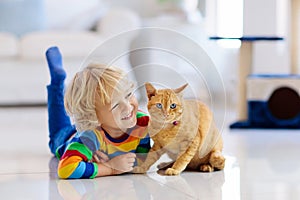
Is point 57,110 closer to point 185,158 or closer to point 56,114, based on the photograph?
point 56,114

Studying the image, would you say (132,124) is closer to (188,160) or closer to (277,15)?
(188,160)

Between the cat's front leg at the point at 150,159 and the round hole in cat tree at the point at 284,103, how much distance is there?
1.30 m

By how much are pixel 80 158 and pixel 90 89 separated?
17 centimetres

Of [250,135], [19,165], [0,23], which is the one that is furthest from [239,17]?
[19,165]

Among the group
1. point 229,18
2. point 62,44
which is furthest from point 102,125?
point 229,18

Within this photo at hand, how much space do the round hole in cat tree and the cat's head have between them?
133 centimetres

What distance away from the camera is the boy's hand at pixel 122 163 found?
1551 millimetres

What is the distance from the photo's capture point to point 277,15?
3.21m

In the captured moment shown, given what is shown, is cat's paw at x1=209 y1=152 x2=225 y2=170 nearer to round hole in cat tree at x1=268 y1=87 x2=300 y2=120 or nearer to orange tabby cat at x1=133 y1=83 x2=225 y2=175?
orange tabby cat at x1=133 y1=83 x2=225 y2=175

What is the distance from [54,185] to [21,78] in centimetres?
216

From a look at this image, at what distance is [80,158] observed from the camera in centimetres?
152

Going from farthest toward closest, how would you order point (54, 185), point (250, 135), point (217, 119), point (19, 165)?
1. point (250, 135)
2. point (19, 165)
3. point (217, 119)
4. point (54, 185)

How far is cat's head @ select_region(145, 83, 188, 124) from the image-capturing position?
1.49 metres

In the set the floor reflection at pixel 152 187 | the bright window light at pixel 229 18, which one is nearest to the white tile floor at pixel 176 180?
the floor reflection at pixel 152 187
